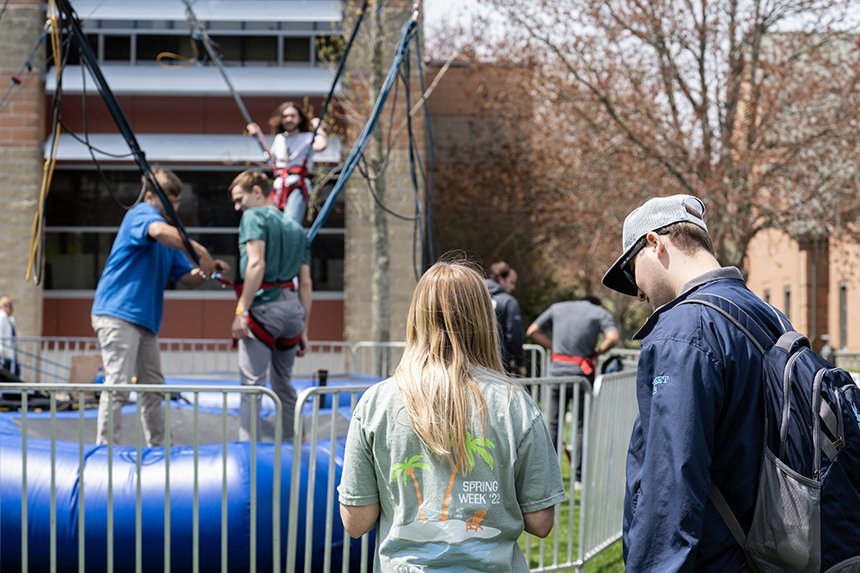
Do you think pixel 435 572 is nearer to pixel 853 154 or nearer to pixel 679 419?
pixel 679 419

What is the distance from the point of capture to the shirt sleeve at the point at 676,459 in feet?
8.34

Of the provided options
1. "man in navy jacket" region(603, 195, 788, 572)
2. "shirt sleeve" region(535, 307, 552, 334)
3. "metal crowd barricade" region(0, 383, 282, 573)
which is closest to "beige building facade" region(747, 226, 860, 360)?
"shirt sleeve" region(535, 307, 552, 334)

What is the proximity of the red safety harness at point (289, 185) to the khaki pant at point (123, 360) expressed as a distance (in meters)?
2.33

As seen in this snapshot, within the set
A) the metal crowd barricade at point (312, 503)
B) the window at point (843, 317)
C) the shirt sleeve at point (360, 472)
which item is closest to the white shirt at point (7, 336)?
the metal crowd barricade at point (312, 503)

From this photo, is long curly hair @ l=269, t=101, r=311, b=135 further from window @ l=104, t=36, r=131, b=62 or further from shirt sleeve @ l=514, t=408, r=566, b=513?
window @ l=104, t=36, r=131, b=62

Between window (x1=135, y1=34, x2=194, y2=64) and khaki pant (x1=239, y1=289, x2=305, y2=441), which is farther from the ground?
window (x1=135, y1=34, x2=194, y2=64)

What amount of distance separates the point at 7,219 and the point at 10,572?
14.2 metres

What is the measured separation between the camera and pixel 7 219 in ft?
60.5

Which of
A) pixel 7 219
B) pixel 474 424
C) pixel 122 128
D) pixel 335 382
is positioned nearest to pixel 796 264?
pixel 7 219

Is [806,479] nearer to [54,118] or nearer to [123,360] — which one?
[123,360]

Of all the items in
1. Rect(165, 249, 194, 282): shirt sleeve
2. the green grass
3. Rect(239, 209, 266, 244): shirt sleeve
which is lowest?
the green grass

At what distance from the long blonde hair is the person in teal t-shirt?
12.7ft

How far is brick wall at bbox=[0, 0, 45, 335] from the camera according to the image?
59.9ft

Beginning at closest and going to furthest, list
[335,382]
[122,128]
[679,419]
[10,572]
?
[679,419]
[10,572]
[122,128]
[335,382]
